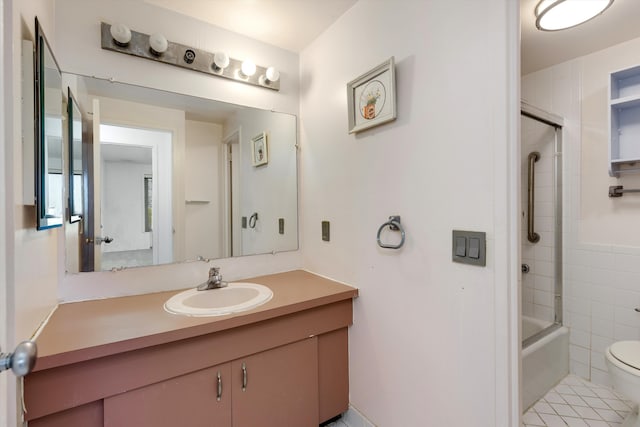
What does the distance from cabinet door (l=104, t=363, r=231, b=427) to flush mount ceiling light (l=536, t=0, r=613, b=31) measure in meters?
2.15

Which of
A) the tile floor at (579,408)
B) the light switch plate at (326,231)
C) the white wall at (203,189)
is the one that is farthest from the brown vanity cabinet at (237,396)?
the tile floor at (579,408)

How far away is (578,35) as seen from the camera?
1.78 m

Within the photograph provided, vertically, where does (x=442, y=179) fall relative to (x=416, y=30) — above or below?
below

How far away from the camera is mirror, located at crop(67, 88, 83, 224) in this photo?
128cm

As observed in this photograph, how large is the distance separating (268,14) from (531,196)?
2.26 meters

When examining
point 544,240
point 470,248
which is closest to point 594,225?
point 544,240

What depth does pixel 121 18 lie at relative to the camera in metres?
1.44

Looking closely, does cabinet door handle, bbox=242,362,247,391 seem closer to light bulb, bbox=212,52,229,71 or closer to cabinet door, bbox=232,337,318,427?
cabinet door, bbox=232,337,318,427

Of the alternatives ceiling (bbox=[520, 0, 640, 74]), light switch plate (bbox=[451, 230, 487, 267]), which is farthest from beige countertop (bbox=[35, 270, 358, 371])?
ceiling (bbox=[520, 0, 640, 74])

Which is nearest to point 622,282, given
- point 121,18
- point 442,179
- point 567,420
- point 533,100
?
point 567,420

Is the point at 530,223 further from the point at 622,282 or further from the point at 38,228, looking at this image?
the point at 38,228

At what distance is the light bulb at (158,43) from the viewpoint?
1460 mm

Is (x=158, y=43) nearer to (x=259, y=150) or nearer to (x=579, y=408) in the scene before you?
(x=259, y=150)

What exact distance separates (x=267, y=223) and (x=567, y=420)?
2.14 metres
